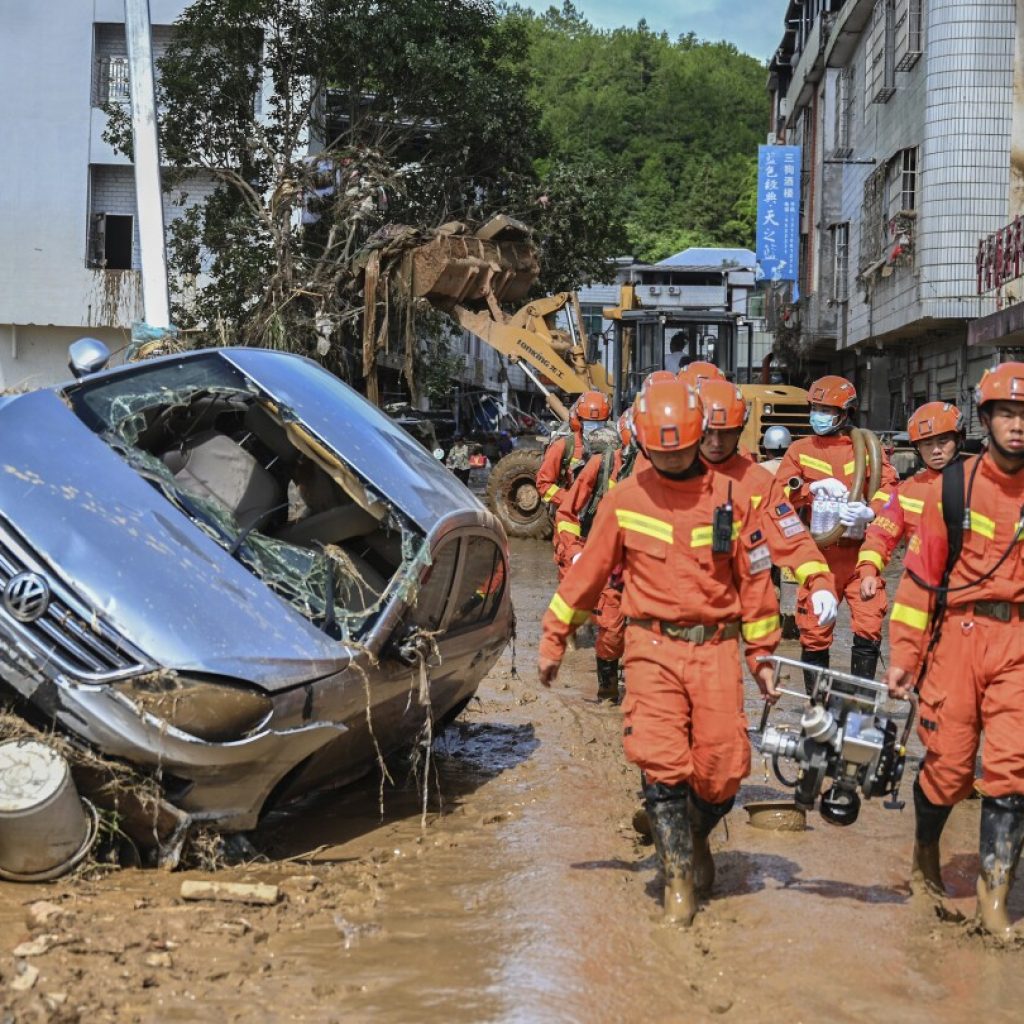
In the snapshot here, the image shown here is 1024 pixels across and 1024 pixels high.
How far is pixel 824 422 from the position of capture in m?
8.20

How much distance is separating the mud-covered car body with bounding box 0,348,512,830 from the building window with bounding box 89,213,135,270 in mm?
24314

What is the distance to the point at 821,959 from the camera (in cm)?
440

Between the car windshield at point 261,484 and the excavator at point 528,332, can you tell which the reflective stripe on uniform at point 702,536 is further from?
the excavator at point 528,332

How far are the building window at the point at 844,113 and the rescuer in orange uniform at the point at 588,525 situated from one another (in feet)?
67.7

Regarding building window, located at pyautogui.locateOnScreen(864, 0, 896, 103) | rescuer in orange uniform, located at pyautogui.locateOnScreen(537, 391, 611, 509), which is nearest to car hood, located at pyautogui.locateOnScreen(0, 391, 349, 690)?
rescuer in orange uniform, located at pyautogui.locateOnScreen(537, 391, 611, 509)

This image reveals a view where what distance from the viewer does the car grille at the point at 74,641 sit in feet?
14.8

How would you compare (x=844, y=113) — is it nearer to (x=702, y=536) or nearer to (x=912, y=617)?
(x=912, y=617)

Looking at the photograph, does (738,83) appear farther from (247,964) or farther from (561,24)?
(247,964)

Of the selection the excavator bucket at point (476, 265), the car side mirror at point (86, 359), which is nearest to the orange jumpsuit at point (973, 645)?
the car side mirror at point (86, 359)

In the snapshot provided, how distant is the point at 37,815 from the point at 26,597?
685mm

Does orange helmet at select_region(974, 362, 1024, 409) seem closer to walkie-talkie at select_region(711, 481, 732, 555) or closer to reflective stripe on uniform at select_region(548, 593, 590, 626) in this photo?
walkie-talkie at select_region(711, 481, 732, 555)

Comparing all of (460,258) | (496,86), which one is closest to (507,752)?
(460,258)

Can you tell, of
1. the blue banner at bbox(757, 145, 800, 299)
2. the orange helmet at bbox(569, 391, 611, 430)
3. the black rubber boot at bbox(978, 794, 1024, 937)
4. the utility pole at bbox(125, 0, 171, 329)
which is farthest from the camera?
the blue banner at bbox(757, 145, 800, 299)

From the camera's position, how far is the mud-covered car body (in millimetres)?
4539
